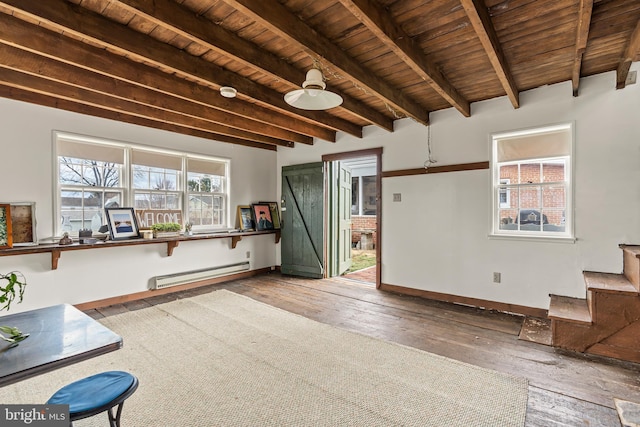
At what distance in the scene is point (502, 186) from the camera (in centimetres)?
390

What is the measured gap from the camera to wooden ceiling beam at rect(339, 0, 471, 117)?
1.93 meters

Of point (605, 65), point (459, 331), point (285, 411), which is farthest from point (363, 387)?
point (605, 65)

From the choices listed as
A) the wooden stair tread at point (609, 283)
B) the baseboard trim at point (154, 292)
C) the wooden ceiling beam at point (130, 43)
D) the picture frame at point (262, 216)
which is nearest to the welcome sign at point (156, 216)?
the baseboard trim at point (154, 292)

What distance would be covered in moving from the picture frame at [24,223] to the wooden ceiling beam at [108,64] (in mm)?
2023

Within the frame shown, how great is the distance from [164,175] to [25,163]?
1578 millimetres

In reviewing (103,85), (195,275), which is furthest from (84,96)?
(195,275)

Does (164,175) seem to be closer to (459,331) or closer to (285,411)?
(285,411)

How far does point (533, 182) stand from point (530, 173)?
0.12 m

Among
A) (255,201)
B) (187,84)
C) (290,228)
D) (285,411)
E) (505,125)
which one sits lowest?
(285,411)

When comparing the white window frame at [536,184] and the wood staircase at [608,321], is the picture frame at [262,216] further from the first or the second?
the wood staircase at [608,321]

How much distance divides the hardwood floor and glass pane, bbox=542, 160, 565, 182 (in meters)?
1.69

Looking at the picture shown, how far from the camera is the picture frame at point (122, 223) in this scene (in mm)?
4066

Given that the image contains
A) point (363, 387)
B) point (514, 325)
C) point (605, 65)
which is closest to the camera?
point (363, 387)

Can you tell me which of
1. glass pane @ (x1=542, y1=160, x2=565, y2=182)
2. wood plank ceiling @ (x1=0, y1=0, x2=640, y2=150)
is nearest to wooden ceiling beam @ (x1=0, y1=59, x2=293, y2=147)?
wood plank ceiling @ (x1=0, y1=0, x2=640, y2=150)
